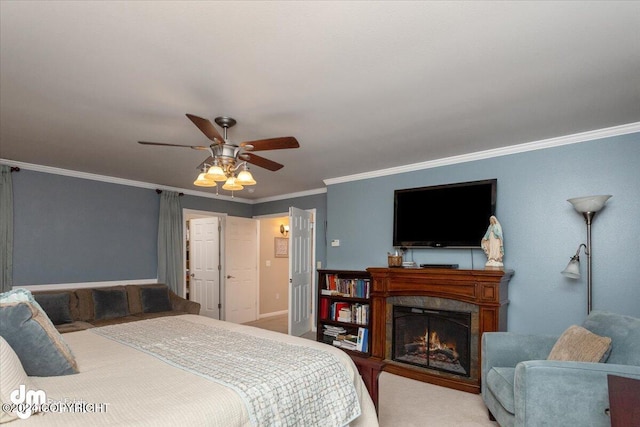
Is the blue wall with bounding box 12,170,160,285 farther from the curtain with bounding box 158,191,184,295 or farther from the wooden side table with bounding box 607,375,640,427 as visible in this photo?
the wooden side table with bounding box 607,375,640,427

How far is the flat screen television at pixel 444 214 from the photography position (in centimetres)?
370

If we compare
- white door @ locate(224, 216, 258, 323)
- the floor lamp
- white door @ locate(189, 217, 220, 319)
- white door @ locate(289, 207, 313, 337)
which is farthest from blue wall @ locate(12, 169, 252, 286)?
the floor lamp

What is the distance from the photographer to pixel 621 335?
220cm

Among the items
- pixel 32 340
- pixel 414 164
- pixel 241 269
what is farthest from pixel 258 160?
pixel 241 269

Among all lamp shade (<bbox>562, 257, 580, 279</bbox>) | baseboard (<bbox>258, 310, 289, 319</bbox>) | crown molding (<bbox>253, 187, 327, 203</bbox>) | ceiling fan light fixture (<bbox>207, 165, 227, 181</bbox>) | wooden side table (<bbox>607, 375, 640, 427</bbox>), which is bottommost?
baseboard (<bbox>258, 310, 289, 319</bbox>)

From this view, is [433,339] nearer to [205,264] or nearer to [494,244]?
[494,244]

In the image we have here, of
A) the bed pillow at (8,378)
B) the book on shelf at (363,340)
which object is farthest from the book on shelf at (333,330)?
the bed pillow at (8,378)

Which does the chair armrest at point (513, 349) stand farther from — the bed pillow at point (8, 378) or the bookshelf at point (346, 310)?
the bed pillow at point (8, 378)

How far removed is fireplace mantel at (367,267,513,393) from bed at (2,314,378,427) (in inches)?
46.9

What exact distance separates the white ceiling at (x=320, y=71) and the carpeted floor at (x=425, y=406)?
243 cm

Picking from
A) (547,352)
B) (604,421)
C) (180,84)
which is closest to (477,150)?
(547,352)

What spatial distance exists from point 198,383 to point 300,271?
392cm

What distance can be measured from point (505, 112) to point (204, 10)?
Result: 2.28m

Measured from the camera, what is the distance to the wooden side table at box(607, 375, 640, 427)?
1273 millimetres
